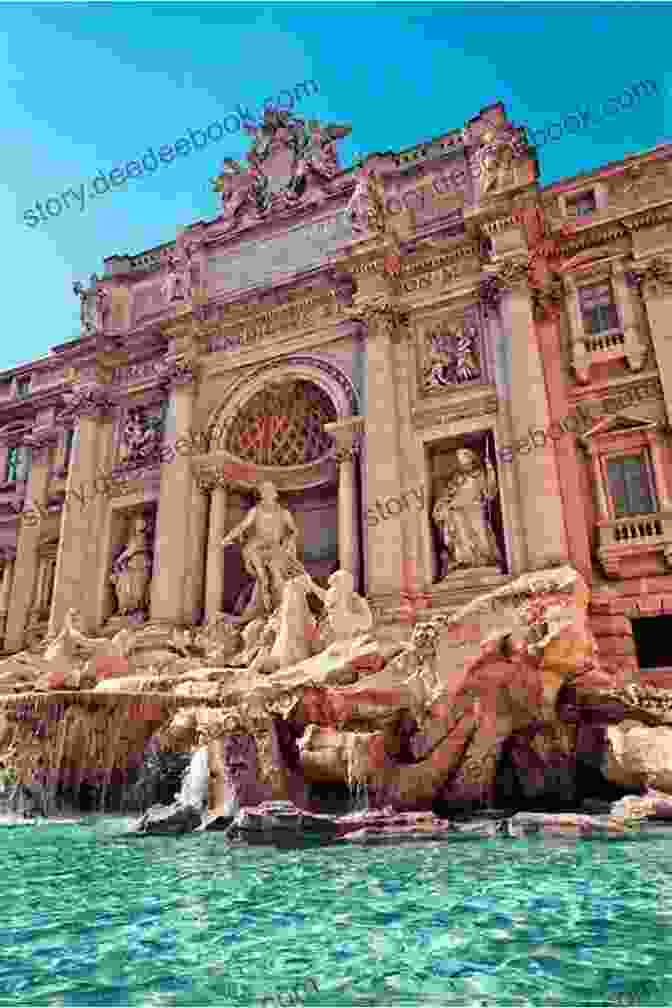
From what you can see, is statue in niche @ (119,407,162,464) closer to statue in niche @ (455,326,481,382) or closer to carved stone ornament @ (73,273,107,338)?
carved stone ornament @ (73,273,107,338)

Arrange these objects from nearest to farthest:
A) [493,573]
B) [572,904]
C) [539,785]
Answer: [572,904] → [539,785] → [493,573]

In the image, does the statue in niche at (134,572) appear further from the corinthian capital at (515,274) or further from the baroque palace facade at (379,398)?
the corinthian capital at (515,274)

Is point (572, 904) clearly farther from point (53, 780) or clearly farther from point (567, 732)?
point (53, 780)

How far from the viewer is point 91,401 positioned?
20.1 m

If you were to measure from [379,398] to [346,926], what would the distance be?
12815 mm

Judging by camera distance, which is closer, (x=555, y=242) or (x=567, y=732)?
(x=567, y=732)

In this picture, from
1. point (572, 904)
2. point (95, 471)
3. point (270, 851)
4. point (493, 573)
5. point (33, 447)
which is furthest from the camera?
point (33, 447)

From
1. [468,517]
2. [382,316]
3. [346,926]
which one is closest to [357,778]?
[346,926]

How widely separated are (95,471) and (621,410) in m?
13.8

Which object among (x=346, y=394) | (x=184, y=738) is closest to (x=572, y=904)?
(x=184, y=738)

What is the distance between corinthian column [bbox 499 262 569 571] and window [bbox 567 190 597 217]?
2742 mm

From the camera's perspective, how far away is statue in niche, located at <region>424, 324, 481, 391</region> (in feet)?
51.8

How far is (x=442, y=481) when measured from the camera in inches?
612

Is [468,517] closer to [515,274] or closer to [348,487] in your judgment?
[348,487]
